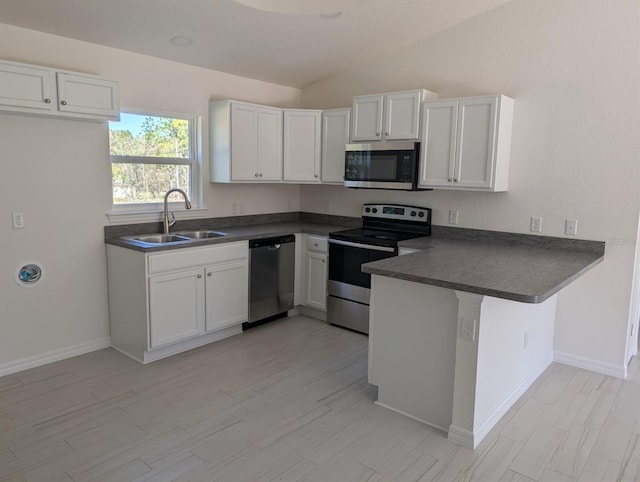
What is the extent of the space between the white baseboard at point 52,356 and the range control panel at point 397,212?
260 centimetres

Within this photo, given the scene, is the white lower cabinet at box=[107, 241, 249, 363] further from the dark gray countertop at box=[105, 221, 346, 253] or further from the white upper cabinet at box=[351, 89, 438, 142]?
the white upper cabinet at box=[351, 89, 438, 142]

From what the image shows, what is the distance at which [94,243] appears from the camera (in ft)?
11.9

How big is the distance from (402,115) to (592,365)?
2451mm

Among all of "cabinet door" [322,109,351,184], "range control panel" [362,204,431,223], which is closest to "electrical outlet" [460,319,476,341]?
"range control panel" [362,204,431,223]

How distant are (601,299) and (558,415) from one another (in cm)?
108

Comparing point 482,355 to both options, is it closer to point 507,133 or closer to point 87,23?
point 507,133

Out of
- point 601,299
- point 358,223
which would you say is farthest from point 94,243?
point 601,299

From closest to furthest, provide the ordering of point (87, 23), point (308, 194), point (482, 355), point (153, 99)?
point (482, 355), point (87, 23), point (153, 99), point (308, 194)

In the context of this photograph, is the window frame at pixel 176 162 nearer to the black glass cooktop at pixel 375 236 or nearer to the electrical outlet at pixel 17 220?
the electrical outlet at pixel 17 220

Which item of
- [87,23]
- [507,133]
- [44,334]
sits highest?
[87,23]

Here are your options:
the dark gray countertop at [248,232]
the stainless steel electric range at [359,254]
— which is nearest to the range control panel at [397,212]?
the stainless steel electric range at [359,254]

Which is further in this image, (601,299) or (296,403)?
(601,299)

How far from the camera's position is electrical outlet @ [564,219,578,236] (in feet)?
11.3

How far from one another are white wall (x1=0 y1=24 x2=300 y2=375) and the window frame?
0.27 ft
